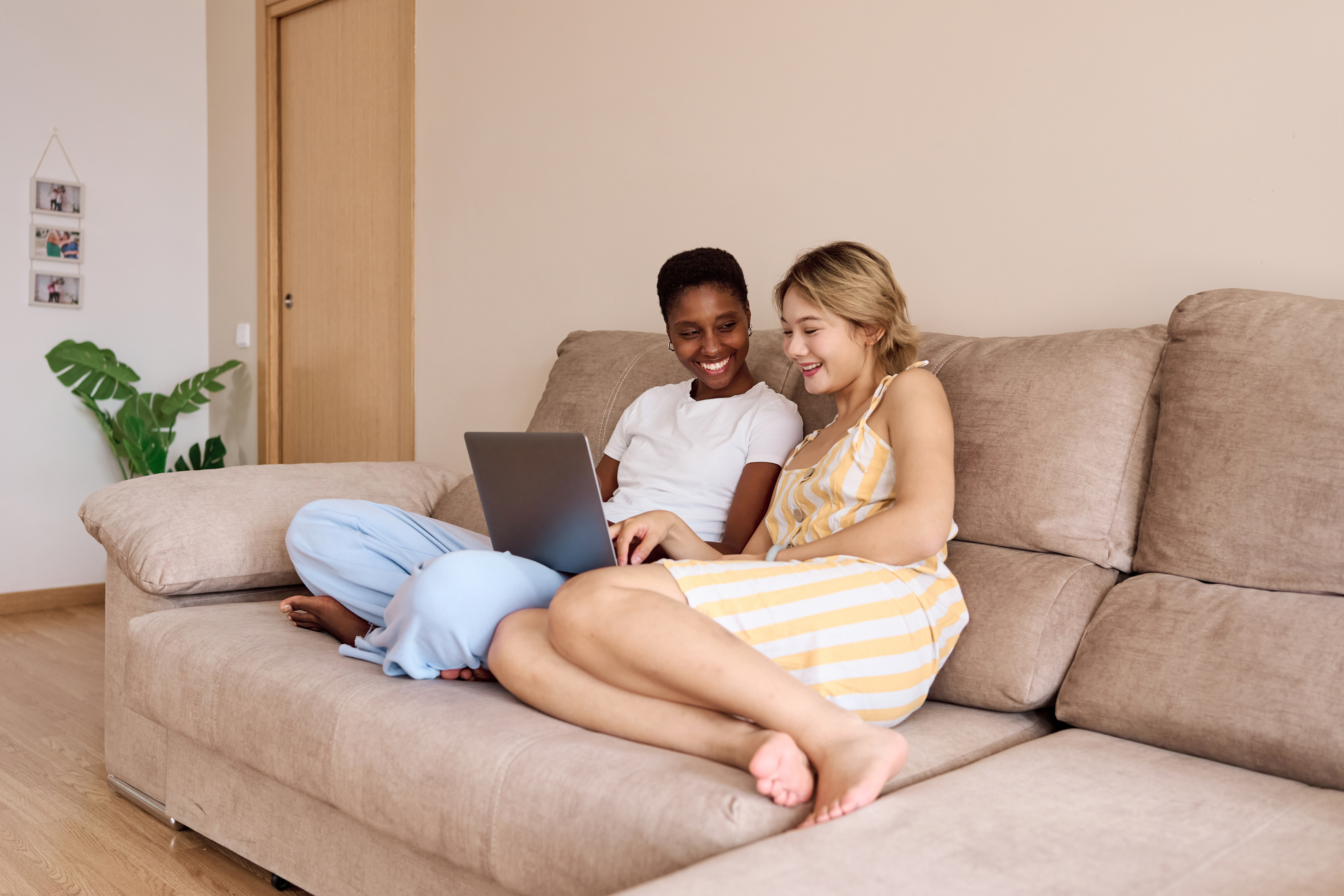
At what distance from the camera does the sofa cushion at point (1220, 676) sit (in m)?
1.23

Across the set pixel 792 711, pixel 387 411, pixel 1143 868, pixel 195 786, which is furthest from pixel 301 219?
pixel 1143 868

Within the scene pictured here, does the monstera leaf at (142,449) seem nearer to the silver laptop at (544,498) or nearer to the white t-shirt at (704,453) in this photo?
the white t-shirt at (704,453)

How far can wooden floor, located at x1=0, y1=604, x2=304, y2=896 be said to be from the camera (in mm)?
1749

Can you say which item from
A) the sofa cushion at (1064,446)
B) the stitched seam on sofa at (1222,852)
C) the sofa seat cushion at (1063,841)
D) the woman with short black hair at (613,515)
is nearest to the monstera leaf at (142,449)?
the woman with short black hair at (613,515)

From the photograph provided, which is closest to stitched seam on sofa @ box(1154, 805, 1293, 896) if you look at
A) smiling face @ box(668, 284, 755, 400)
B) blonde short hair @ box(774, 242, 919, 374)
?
blonde short hair @ box(774, 242, 919, 374)

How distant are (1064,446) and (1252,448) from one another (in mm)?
250

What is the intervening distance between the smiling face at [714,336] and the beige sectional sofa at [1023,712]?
0.61 ft

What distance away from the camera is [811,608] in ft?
4.35

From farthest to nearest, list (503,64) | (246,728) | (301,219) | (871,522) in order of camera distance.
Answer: (301,219), (503,64), (246,728), (871,522)

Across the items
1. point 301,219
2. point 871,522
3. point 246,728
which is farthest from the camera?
point 301,219

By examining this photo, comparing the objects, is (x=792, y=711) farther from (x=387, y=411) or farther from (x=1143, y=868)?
(x=387, y=411)

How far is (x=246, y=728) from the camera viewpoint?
1599 mm

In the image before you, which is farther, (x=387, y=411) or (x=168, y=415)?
(x=168, y=415)

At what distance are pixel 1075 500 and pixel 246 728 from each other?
1.30 meters
